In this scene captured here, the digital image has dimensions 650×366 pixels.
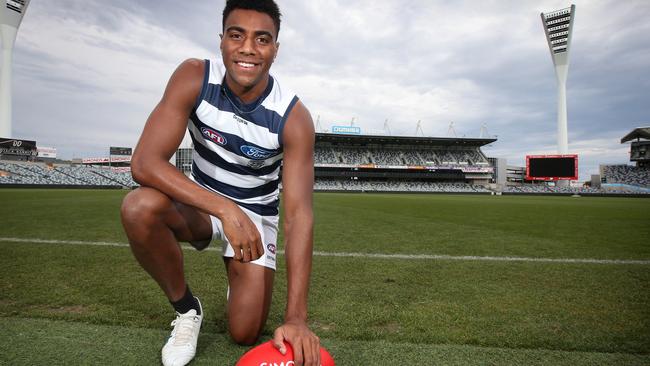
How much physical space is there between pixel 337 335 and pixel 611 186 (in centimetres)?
7777

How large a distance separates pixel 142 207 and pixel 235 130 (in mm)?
796

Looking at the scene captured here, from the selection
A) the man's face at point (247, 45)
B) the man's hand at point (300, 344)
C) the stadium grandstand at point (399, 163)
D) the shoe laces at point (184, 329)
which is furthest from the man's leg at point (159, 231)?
the stadium grandstand at point (399, 163)

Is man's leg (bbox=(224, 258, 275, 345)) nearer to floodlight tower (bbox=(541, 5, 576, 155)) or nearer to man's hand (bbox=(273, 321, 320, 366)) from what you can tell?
man's hand (bbox=(273, 321, 320, 366))

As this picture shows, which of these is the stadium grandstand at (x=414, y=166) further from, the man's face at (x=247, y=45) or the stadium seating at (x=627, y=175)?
the man's face at (x=247, y=45)

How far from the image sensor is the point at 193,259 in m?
5.49

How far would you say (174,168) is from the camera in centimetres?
213

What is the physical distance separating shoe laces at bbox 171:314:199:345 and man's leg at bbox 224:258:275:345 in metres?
0.26

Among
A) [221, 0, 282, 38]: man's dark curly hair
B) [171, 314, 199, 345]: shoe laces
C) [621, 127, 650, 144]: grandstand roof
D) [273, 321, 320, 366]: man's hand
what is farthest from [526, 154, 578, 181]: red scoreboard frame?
[273, 321, 320, 366]: man's hand

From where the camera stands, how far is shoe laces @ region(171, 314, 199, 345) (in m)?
2.28

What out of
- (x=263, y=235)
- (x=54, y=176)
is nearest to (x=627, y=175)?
(x=263, y=235)

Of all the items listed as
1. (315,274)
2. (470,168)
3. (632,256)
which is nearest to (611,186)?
(470,168)

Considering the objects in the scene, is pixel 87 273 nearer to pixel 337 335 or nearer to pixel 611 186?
pixel 337 335

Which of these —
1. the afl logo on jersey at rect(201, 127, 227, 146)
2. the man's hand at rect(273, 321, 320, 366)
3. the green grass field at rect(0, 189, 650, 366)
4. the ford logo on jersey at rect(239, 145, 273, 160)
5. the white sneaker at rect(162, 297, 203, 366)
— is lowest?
the green grass field at rect(0, 189, 650, 366)

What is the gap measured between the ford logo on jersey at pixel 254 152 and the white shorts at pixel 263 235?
46 centimetres
